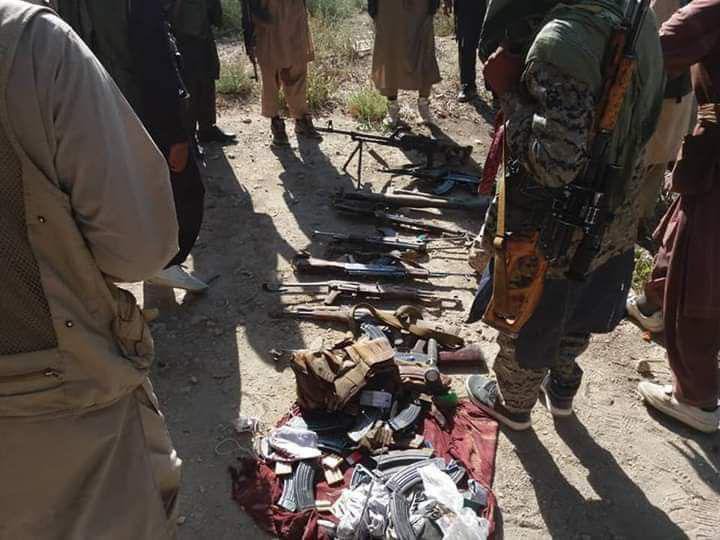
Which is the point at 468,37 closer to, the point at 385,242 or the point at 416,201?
the point at 416,201

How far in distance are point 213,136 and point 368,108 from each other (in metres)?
2.07

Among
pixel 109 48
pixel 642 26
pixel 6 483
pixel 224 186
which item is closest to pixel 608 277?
pixel 642 26

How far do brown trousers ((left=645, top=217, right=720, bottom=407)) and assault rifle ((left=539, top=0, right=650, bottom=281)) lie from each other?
100cm

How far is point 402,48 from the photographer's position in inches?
290

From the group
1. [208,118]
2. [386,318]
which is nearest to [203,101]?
[208,118]

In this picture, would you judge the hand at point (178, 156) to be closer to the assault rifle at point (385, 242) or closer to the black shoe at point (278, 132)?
the assault rifle at point (385, 242)

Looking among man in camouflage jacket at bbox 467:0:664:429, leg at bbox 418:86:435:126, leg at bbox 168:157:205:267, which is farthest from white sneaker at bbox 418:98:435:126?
man in camouflage jacket at bbox 467:0:664:429

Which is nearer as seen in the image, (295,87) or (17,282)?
(17,282)

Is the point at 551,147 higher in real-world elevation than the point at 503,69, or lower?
lower

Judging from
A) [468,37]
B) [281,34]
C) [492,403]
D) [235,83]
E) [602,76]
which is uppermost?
[602,76]

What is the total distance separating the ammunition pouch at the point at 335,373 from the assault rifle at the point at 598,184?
4.34 feet

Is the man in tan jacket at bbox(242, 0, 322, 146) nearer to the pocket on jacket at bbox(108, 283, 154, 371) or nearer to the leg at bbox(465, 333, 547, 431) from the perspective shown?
the leg at bbox(465, 333, 547, 431)

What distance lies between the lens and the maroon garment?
283cm

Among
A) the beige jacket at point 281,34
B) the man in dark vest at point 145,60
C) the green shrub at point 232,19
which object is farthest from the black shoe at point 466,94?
the man in dark vest at point 145,60
